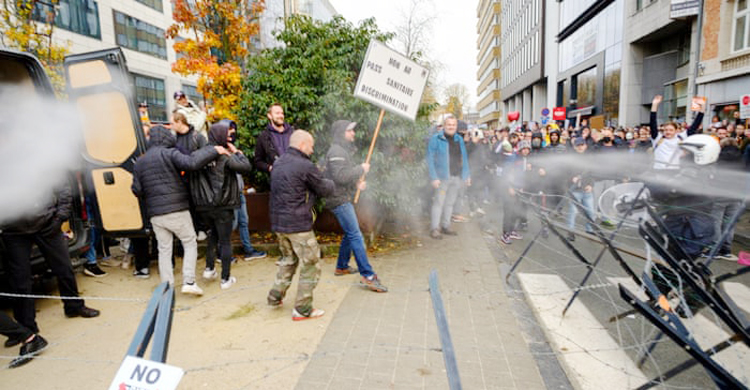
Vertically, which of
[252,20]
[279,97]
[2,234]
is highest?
[252,20]

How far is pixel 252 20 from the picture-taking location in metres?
12.2

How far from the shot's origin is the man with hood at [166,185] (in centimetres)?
434

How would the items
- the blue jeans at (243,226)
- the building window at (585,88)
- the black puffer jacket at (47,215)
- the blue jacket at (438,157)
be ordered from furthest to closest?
the building window at (585,88)
the blue jacket at (438,157)
the blue jeans at (243,226)
the black puffer jacket at (47,215)

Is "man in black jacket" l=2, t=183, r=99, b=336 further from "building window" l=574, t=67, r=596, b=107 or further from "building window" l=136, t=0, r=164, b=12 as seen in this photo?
"building window" l=136, t=0, r=164, b=12

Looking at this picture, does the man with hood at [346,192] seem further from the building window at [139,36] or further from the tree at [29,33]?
the building window at [139,36]

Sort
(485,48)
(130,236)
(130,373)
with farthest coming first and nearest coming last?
(485,48), (130,236), (130,373)

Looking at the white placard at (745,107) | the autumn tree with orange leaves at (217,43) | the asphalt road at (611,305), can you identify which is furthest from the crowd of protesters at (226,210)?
the white placard at (745,107)

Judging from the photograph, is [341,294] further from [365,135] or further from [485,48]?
A: [485,48]

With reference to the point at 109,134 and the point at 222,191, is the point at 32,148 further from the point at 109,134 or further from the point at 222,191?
the point at 222,191

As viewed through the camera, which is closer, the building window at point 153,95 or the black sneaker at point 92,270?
the black sneaker at point 92,270

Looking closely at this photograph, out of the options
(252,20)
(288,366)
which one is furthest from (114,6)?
(288,366)

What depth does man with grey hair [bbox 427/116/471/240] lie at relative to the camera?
273 inches

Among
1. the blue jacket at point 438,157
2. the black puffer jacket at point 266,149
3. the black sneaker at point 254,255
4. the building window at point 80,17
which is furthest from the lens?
the building window at point 80,17

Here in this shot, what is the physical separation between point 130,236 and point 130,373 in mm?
3955
